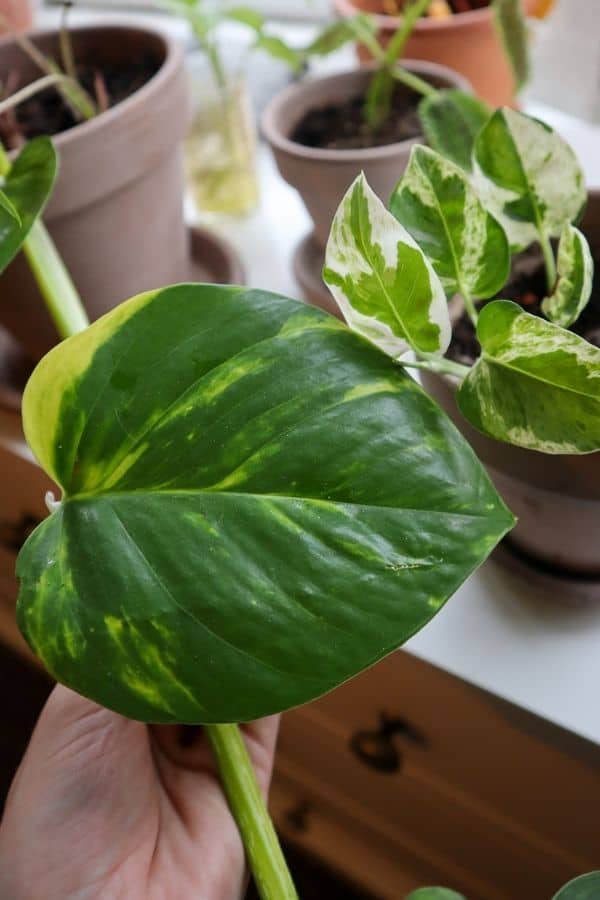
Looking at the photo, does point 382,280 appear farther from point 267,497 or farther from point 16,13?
point 16,13

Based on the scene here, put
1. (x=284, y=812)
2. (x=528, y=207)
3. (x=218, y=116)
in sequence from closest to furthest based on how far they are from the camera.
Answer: (x=528, y=207) < (x=218, y=116) < (x=284, y=812)

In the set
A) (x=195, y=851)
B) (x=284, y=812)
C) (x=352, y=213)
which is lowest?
(x=284, y=812)

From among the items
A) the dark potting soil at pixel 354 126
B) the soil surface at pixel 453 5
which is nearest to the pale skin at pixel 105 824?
the dark potting soil at pixel 354 126

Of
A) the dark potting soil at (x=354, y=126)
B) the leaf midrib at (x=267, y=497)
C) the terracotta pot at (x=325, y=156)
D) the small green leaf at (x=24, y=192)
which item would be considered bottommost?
the dark potting soil at (x=354, y=126)

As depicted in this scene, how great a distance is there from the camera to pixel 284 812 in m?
1.05

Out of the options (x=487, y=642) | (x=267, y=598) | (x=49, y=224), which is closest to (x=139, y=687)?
(x=267, y=598)

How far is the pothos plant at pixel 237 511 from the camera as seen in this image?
0.30 m

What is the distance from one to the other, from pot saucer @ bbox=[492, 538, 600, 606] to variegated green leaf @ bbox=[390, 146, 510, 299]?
0.22 m

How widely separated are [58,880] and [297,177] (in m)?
0.49

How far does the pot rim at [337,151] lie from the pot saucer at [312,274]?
11cm

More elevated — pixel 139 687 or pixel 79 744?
pixel 139 687

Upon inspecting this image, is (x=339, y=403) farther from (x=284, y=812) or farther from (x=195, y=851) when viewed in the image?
(x=284, y=812)

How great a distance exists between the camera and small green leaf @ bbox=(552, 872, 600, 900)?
0.35 metres

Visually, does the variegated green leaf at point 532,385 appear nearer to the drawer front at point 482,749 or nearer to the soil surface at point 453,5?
the drawer front at point 482,749
